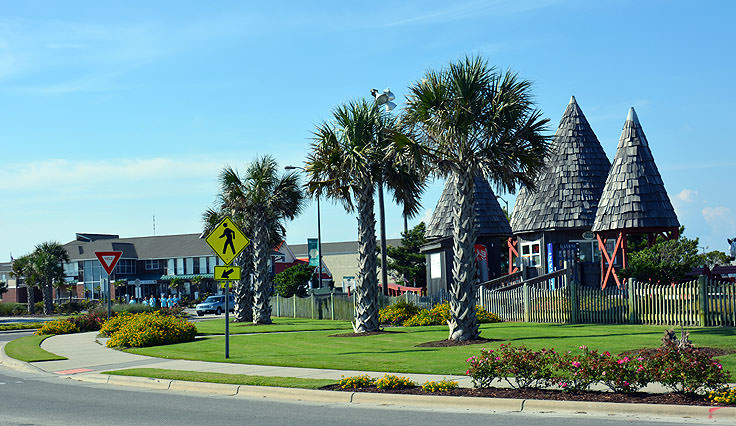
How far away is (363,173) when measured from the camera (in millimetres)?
24578

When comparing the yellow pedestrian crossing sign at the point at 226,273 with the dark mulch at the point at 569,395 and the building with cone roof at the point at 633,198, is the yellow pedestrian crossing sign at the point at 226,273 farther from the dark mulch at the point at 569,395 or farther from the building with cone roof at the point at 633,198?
the building with cone roof at the point at 633,198

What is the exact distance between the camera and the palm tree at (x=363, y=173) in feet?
81.5

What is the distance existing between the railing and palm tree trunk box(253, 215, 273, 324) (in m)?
6.34

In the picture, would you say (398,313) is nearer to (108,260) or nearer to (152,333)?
(152,333)

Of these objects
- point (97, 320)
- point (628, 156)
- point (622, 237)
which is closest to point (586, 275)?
point (622, 237)

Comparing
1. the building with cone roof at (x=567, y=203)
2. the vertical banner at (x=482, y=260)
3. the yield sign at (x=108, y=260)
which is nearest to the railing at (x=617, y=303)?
the building with cone roof at (x=567, y=203)

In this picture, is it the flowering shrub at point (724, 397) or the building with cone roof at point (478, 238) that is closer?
the flowering shrub at point (724, 397)

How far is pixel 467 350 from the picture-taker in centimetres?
1822

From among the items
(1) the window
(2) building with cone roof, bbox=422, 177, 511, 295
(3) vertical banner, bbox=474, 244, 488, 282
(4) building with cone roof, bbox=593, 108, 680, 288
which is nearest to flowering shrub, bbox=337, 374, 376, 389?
(4) building with cone roof, bbox=593, 108, 680, 288

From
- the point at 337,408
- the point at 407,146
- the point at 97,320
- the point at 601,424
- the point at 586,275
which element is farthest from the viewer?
the point at 97,320

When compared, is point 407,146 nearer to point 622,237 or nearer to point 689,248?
point 689,248

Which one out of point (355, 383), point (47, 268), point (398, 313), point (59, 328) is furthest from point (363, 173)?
point (47, 268)

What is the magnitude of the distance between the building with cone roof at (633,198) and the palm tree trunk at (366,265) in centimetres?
979

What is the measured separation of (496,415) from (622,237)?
21609mm
